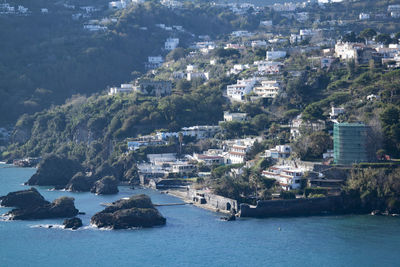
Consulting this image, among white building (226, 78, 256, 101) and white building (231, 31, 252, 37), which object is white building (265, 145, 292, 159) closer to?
white building (226, 78, 256, 101)

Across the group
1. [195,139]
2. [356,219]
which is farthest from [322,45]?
[356,219]

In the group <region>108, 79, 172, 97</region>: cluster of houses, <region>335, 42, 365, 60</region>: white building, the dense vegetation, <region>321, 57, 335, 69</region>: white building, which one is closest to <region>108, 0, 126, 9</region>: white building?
the dense vegetation

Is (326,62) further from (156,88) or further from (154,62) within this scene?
(154,62)

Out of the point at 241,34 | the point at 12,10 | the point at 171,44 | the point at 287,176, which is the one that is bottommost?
the point at 287,176

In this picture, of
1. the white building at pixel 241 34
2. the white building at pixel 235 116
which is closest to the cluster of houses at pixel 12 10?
the white building at pixel 241 34

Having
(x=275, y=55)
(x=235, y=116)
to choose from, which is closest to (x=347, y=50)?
(x=275, y=55)

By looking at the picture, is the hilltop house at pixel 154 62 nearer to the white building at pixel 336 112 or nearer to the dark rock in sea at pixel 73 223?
the white building at pixel 336 112
